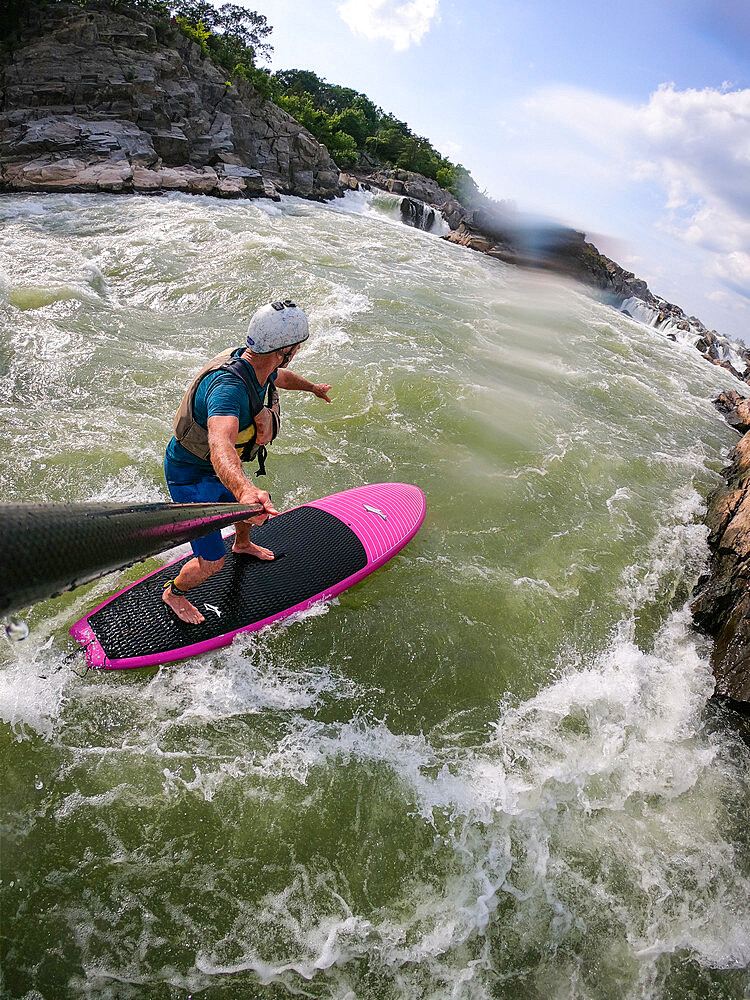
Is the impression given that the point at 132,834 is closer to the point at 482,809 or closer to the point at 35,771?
the point at 35,771

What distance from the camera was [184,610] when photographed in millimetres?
3582

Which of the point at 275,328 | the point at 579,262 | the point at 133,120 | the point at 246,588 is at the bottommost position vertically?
the point at 246,588

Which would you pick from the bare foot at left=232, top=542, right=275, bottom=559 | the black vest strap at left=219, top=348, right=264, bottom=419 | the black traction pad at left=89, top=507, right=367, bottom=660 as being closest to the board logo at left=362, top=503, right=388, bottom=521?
the black traction pad at left=89, top=507, right=367, bottom=660

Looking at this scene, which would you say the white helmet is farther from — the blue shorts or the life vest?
the blue shorts

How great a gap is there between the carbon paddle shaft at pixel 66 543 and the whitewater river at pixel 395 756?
1.99 meters

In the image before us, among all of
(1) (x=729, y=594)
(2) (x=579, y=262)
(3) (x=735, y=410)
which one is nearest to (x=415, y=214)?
(2) (x=579, y=262)

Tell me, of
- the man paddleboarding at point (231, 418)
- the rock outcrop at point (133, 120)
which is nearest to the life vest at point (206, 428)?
the man paddleboarding at point (231, 418)

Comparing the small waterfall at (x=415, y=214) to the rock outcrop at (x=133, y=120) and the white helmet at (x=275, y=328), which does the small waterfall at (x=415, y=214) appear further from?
the white helmet at (x=275, y=328)

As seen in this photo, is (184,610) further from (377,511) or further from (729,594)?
(729,594)

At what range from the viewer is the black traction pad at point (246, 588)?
135 inches

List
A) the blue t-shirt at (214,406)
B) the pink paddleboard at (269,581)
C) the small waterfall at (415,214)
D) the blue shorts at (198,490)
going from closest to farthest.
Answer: the blue t-shirt at (214,406)
the blue shorts at (198,490)
the pink paddleboard at (269,581)
the small waterfall at (415,214)

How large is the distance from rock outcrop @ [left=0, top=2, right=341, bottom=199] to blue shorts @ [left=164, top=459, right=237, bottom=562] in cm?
1855

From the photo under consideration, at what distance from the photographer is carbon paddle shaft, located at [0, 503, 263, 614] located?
932mm

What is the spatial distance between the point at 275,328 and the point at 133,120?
2614 centimetres
